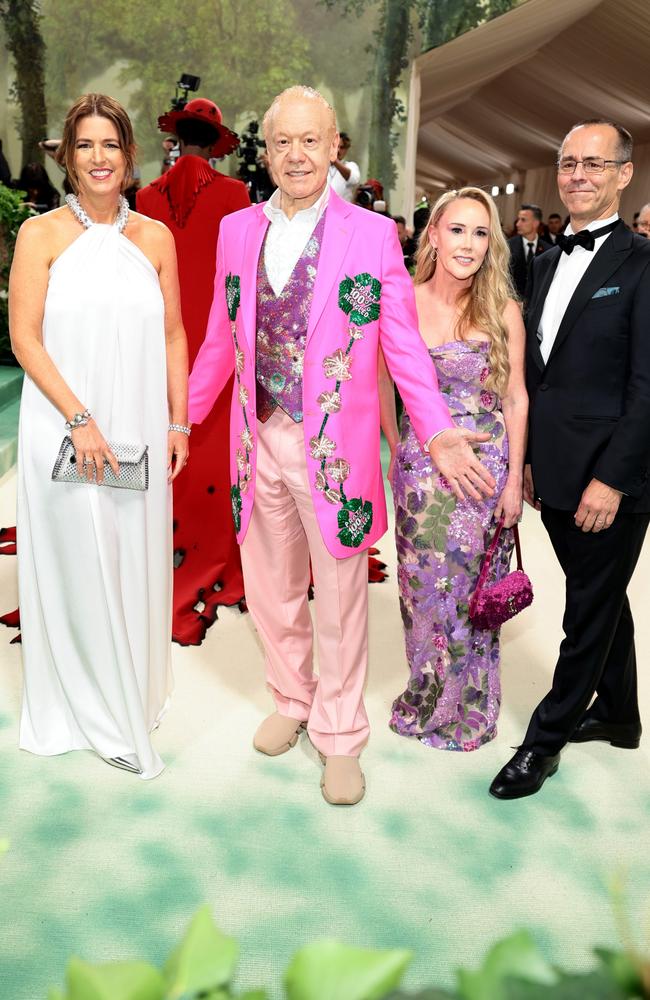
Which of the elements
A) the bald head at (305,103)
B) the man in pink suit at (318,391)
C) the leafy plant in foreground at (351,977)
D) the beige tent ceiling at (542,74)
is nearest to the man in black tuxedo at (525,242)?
the beige tent ceiling at (542,74)

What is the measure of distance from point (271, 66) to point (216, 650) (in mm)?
13329

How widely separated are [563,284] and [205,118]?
1.79 meters

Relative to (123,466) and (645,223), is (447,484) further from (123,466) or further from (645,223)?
(645,223)

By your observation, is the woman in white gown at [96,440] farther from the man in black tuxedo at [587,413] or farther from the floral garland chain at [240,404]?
the man in black tuxedo at [587,413]

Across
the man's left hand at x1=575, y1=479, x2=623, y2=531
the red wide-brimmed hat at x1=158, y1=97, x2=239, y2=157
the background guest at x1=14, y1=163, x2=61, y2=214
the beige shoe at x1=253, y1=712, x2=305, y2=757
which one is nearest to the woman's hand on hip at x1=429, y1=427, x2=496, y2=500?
the man's left hand at x1=575, y1=479, x2=623, y2=531

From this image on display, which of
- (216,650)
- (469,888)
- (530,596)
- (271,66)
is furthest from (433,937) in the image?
(271,66)

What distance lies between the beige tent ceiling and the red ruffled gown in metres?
7.05

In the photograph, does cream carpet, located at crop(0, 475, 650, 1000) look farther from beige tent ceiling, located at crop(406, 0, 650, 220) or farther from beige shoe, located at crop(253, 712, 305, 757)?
beige tent ceiling, located at crop(406, 0, 650, 220)

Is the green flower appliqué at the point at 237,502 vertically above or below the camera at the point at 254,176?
below

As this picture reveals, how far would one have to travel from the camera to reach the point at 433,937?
214 centimetres

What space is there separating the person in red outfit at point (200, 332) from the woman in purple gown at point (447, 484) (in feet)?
3.73

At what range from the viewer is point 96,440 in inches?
98.4

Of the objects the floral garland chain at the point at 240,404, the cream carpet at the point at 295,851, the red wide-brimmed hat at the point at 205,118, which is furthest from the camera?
the red wide-brimmed hat at the point at 205,118

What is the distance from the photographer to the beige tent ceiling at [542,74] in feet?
A: 41.8
